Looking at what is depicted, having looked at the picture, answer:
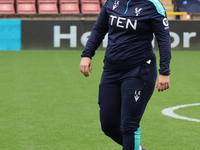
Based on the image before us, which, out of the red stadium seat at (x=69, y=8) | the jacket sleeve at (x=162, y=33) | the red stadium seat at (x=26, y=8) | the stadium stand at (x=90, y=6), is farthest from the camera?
the stadium stand at (x=90, y=6)

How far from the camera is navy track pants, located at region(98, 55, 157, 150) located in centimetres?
367

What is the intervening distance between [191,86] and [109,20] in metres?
5.80

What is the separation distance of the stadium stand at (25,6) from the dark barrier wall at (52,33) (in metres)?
4.67

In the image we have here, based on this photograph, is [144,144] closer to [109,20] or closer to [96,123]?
[96,123]

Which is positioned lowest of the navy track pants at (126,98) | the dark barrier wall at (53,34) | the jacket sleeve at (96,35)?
the dark barrier wall at (53,34)

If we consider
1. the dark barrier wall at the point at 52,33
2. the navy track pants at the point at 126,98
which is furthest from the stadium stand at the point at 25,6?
the navy track pants at the point at 126,98

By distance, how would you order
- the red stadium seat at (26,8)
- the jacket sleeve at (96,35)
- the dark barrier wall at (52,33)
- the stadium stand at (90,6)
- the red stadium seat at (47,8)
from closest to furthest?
the jacket sleeve at (96,35), the dark barrier wall at (52,33), the red stadium seat at (26,8), the red stadium seat at (47,8), the stadium stand at (90,6)

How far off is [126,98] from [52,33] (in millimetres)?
13310

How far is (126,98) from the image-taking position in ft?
12.0

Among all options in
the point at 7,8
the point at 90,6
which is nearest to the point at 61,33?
the point at 7,8

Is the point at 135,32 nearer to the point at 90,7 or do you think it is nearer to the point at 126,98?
the point at 126,98

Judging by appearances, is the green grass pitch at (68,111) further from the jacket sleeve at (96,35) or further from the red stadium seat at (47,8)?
the red stadium seat at (47,8)

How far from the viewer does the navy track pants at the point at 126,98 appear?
3668mm

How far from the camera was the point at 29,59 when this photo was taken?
13953mm
